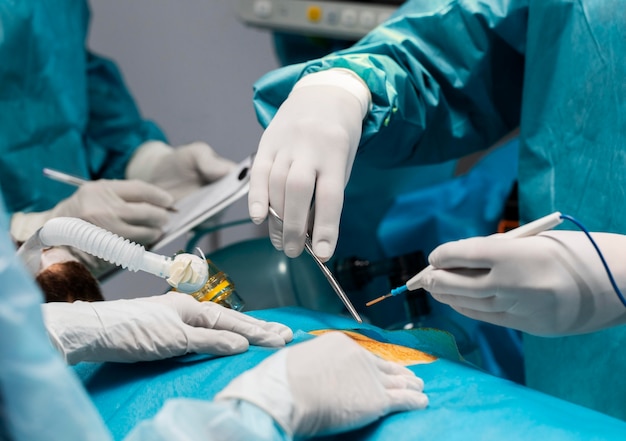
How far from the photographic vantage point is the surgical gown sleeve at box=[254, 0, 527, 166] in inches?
45.1

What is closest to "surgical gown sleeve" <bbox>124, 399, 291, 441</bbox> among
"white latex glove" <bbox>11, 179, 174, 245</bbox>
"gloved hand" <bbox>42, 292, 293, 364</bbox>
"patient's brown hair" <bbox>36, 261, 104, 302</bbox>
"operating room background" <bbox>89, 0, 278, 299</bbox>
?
"gloved hand" <bbox>42, 292, 293, 364</bbox>

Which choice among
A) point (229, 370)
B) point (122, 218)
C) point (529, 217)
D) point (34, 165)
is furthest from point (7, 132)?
point (529, 217)

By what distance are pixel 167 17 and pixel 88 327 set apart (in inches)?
66.5

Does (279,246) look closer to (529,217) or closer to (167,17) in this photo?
(529,217)

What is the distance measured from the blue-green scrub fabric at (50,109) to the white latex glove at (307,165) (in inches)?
27.6

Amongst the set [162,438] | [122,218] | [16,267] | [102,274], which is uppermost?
[16,267]

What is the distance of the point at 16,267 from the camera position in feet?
1.71

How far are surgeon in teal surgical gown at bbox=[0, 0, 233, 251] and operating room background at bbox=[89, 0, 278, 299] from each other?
0.54 metres

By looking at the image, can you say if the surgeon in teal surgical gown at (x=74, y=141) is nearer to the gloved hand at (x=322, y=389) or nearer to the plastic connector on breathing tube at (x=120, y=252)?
the plastic connector on breathing tube at (x=120, y=252)

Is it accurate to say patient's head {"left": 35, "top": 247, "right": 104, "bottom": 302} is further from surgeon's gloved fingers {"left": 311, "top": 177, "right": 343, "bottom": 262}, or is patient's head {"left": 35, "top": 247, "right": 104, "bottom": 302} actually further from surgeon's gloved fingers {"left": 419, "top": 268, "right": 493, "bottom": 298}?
surgeon's gloved fingers {"left": 419, "top": 268, "right": 493, "bottom": 298}

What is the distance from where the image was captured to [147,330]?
83 cm

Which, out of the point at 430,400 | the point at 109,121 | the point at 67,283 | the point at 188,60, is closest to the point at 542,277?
the point at 430,400

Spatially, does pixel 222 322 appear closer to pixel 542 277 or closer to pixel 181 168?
pixel 542 277

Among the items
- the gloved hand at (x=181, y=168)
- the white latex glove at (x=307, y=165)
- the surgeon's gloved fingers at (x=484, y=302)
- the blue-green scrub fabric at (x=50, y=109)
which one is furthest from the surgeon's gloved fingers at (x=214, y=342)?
the blue-green scrub fabric at (x=50, y=109)
